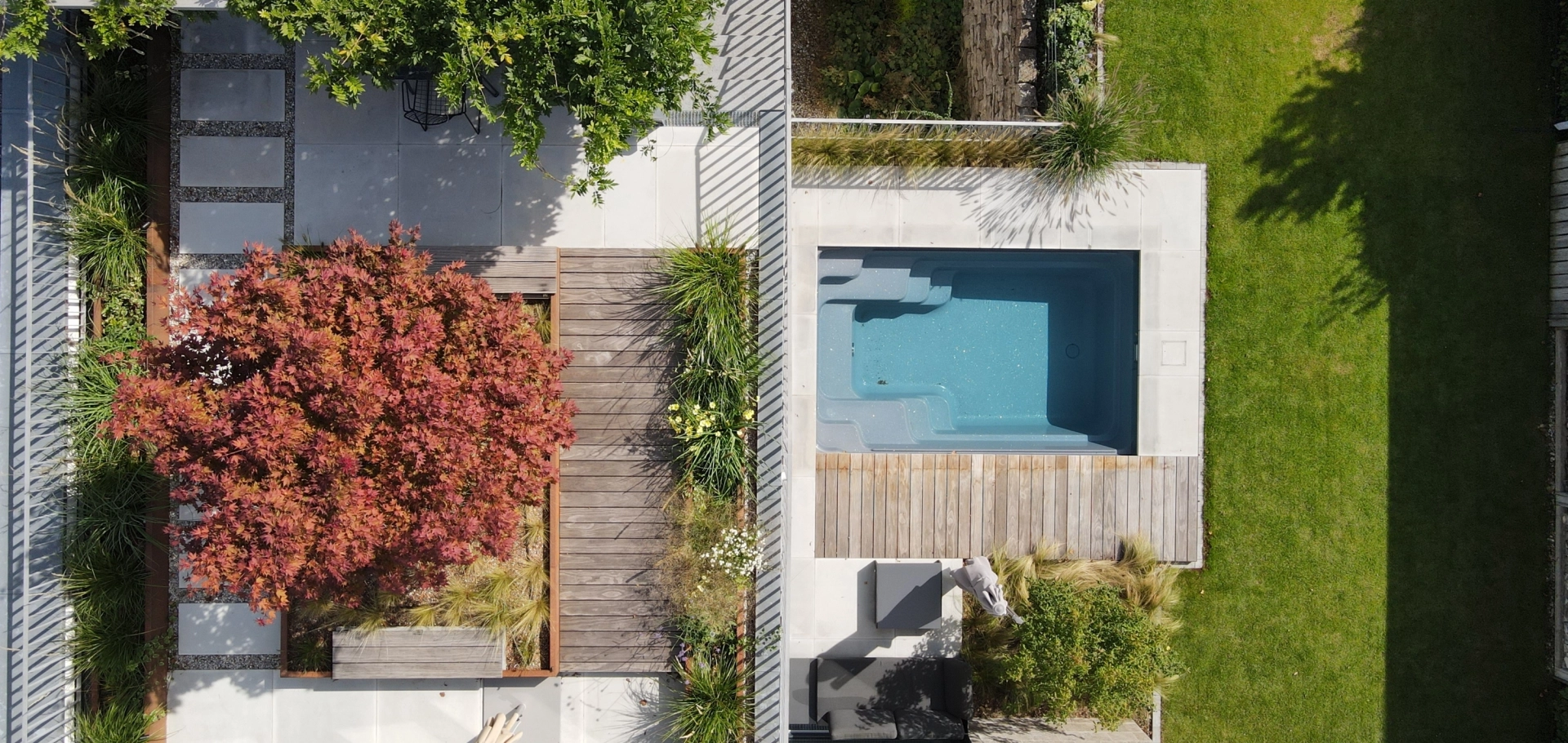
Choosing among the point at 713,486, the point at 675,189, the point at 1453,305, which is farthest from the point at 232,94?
the point at 1453,305

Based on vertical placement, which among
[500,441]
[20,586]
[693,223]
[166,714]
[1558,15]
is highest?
[1558,15]

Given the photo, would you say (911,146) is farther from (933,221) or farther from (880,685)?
(880,685)

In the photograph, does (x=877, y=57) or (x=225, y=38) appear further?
(x=877, y=57)

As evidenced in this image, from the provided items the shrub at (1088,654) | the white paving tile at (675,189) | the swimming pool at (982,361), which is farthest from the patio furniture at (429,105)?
the shrub at (1088,654)

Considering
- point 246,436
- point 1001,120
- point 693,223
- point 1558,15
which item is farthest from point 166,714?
point 1558,15

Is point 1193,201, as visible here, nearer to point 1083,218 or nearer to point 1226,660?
point 1083,218

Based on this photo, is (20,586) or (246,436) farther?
(20,586)
